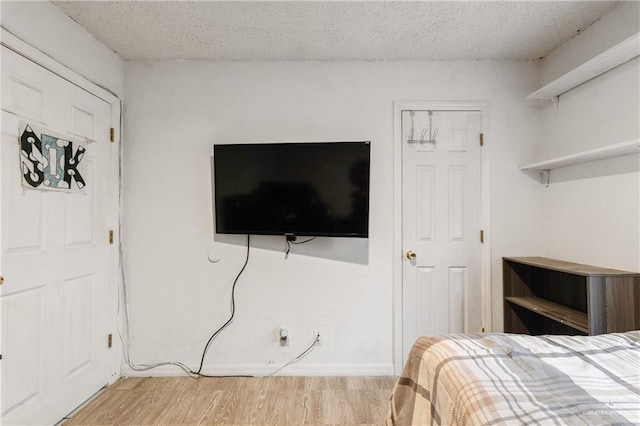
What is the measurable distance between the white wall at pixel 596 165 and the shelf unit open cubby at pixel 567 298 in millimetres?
158

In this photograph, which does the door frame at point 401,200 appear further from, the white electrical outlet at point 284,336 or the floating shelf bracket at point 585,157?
the white electrical outlet at point 284,336

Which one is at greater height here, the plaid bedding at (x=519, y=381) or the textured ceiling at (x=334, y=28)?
the textured ceiling at (x=334, y=28)

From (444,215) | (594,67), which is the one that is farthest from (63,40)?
(594,67)

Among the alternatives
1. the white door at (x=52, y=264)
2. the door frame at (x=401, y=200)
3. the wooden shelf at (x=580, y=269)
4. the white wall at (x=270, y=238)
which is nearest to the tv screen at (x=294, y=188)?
the white wall at (x=270, y=238)

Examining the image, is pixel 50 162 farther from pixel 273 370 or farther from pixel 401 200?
pixel 401 200

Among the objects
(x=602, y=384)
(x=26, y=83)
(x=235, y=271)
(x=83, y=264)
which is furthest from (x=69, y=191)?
(x=602, y=384)

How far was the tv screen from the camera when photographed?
7.51 ft

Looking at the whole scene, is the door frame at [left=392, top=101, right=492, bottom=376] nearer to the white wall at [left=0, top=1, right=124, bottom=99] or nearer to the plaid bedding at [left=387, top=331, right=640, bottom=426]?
the plaid bedding at [left=387, top=331, right=640, bottom=426]

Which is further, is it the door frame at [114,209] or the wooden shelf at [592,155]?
the door frame at [114,209]

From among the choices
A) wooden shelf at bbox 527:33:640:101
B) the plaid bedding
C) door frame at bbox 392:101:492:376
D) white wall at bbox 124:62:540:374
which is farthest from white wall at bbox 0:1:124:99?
wooden shelf at bbox 527:33:640:101

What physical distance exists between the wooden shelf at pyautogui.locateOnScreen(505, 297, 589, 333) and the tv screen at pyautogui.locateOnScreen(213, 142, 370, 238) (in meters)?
1.26

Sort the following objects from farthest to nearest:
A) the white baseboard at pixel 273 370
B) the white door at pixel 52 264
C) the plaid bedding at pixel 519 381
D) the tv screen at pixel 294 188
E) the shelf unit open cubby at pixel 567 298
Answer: the white baseboard at pixel 273 370, the tv screen at pixel 294 188, the shelf unit open cubby at pixel 567 298, the white door at pixel 52 264, the plaid bedding at pixel 519 381

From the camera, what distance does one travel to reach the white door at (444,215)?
8.20 ft

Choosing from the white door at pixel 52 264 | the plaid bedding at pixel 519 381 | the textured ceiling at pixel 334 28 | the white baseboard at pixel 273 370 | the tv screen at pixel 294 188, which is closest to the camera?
the plaid bedding at pixel 519 381
